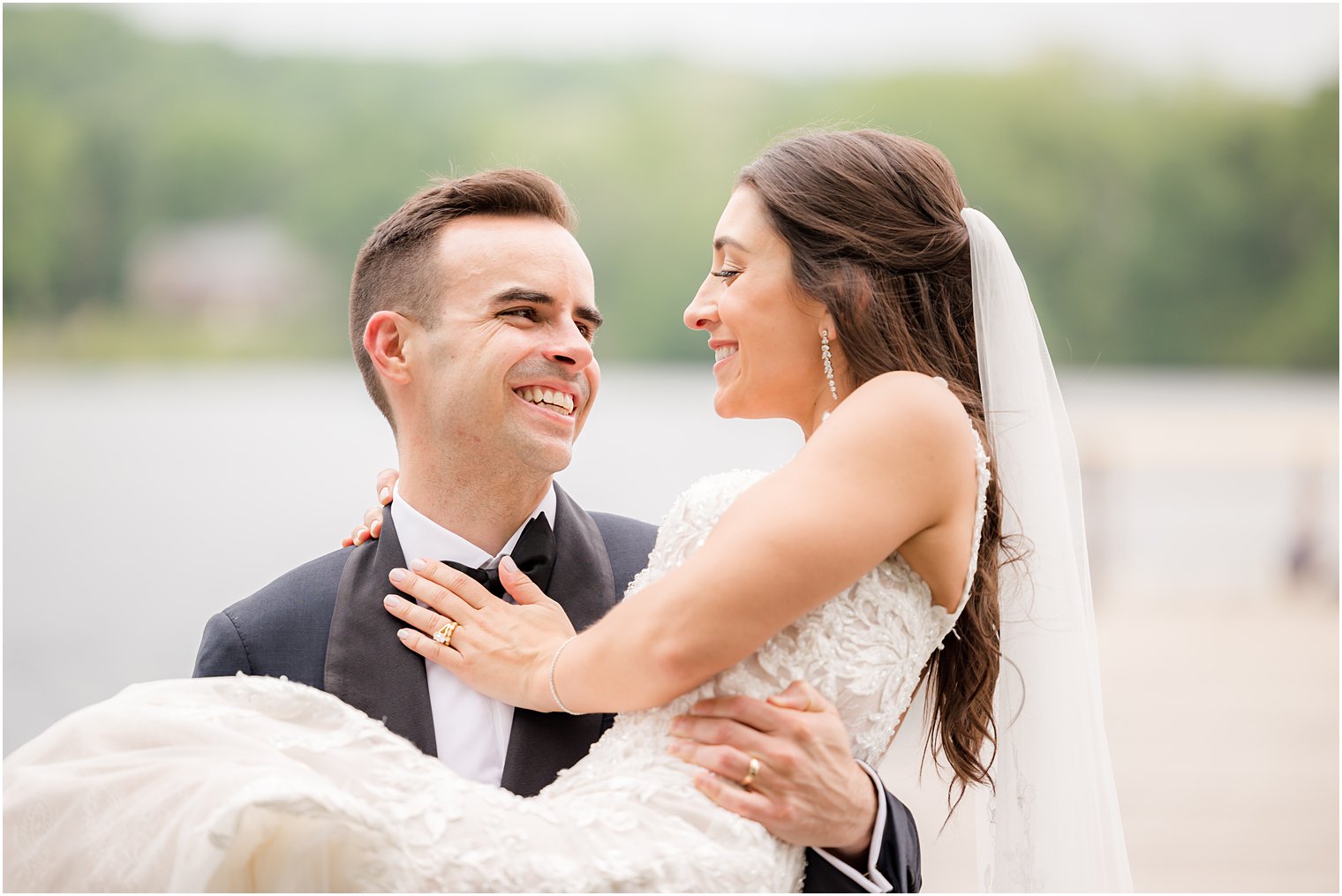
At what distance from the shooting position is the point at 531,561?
8.94 feet

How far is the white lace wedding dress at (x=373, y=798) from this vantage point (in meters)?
1.98

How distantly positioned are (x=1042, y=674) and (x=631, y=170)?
142 feet

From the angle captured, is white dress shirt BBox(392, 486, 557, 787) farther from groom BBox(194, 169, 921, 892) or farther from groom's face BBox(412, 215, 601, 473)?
groom's face BBox(412, 215, 601, 473)

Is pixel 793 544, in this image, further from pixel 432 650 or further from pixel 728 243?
pixel 432 650

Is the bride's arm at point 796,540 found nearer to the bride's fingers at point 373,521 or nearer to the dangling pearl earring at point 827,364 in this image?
the dangling pearl earring at point 827,364

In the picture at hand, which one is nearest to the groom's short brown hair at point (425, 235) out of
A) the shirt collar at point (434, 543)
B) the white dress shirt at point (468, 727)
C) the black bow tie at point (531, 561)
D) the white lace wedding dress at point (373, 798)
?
the shirt collar at point (434, 543)

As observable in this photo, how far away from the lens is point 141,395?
42.3 metres

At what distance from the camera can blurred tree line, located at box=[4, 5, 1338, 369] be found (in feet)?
132

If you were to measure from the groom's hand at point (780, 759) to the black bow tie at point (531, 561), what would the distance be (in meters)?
0.61

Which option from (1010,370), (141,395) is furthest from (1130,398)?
(1010,370)

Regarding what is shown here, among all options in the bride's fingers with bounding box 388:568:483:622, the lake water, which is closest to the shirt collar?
the bride's fingers with bounding box 388:568:483:622

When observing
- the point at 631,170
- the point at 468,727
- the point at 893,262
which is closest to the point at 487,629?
the point at 468,727

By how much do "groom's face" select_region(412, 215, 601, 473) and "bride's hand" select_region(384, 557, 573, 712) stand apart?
0.28 m

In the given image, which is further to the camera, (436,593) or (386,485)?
(386,485)
